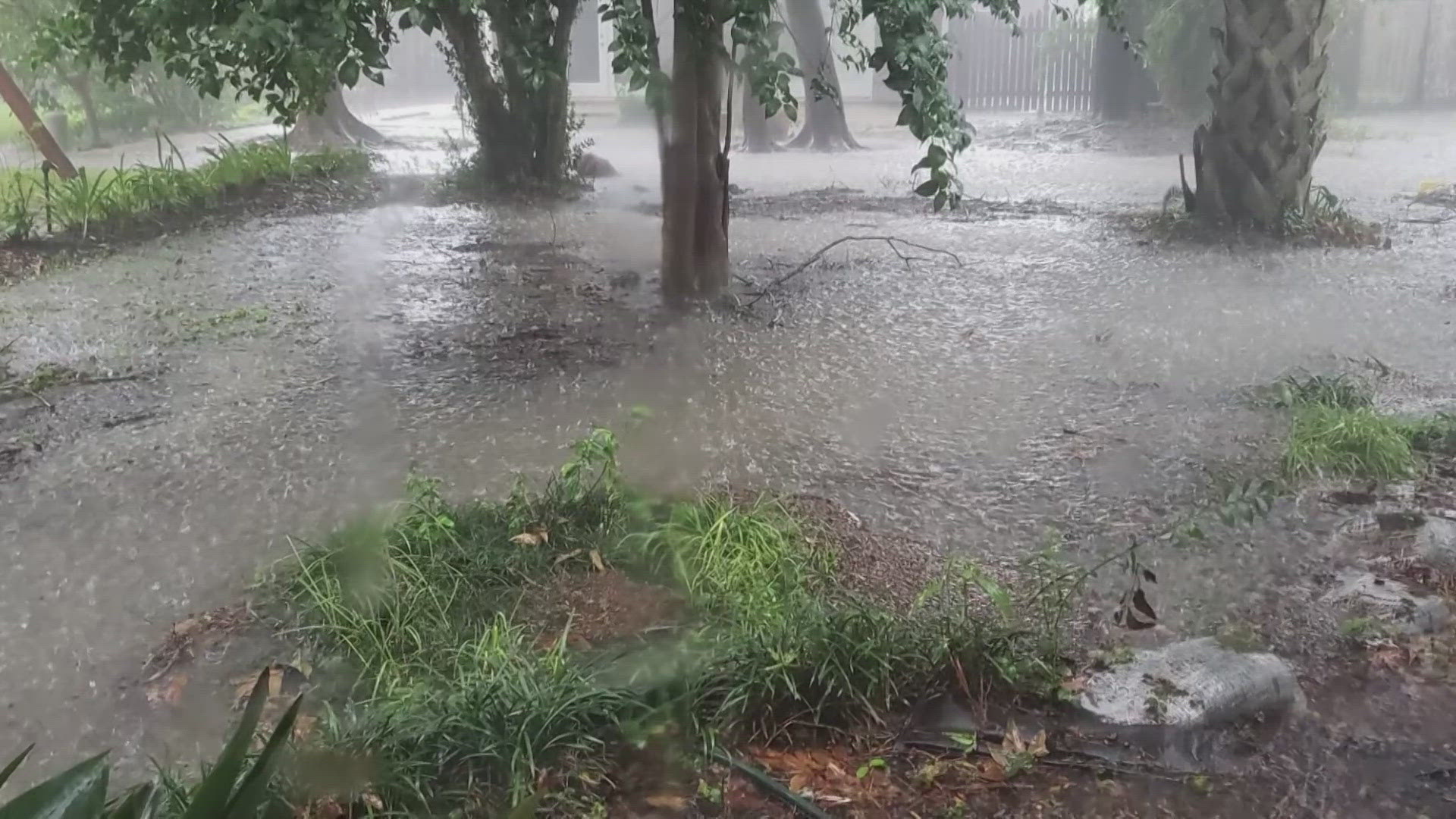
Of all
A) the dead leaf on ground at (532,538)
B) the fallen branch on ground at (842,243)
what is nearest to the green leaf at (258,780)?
the dead leaf on ground at (532,538)

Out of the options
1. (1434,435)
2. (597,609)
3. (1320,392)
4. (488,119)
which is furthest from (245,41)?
(1434,435)

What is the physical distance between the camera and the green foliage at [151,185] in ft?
13.6

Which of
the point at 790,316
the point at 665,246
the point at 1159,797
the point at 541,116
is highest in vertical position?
the point at 541,116

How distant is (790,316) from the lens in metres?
3.81

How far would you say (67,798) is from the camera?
1.07m

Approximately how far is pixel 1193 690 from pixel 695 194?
261 cm

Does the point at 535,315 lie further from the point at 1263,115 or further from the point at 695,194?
the point at 1263,115

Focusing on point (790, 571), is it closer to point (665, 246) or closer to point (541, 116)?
point (665, 246)

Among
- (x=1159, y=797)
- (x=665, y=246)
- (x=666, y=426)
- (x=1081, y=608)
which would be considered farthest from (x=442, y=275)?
(x=1159, y=797)

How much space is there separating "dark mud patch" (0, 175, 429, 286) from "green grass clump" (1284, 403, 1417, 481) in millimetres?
3548

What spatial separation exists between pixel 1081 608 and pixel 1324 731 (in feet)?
1.44

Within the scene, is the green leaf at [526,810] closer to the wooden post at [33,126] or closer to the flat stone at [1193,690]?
the flat stone at [1193,690]

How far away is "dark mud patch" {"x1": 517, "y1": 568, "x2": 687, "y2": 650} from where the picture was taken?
189cm

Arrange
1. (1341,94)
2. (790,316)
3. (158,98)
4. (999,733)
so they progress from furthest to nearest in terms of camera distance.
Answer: (158,98) < (1341,94) < (790,316) < (999,733)
